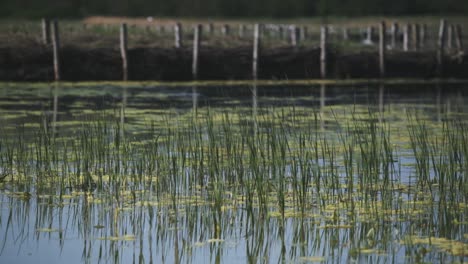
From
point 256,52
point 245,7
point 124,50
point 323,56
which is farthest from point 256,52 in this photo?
point 245,7

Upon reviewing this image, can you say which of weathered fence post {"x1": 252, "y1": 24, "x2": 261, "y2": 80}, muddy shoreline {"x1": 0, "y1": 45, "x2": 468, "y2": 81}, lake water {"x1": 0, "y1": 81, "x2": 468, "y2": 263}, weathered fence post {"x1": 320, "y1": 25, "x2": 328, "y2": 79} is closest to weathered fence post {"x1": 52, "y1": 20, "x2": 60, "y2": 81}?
muddy shoreline {"x1": 0, "y1": 45, "x2": 468, "y2": 81}

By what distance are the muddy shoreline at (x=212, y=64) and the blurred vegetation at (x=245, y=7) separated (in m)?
35.6

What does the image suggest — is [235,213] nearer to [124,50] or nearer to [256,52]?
[124,50]

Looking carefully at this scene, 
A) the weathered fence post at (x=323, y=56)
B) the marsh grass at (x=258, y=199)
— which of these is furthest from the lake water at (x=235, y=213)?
the weathered fence post at (x=323, y=56)

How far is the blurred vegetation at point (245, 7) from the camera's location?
70938 millimetres

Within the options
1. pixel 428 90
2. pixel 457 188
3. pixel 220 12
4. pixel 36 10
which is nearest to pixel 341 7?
pixel 220 12

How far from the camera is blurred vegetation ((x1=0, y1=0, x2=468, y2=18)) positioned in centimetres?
7094

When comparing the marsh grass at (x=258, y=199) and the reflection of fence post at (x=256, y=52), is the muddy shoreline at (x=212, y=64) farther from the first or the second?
the marsh grass at (x=258, y=199)

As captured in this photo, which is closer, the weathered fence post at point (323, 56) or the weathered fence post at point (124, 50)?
the weathered fence post at point (124, 50)

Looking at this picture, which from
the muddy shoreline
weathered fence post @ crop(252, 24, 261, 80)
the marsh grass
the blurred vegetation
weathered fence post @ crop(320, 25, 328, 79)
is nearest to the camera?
the marsh grass

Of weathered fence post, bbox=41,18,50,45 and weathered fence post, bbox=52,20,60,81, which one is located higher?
weathered fence post, bbox=41,18,50,45

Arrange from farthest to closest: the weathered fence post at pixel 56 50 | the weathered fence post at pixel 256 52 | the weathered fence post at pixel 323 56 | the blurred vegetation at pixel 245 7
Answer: the blurred vegetation at pixel 245 7, the weathered fence post at pixel 323 56, the weathered fence post at pixel 256 52, the weathered fence post at pixel 56 50

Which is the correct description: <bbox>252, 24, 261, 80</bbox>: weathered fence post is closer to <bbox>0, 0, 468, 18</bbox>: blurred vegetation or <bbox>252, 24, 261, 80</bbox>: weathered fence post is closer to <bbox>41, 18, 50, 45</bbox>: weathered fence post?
<bbox>41, 18, 50, 45</bbox>: weathered fence post

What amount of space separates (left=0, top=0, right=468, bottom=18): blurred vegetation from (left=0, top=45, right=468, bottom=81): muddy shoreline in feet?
117
